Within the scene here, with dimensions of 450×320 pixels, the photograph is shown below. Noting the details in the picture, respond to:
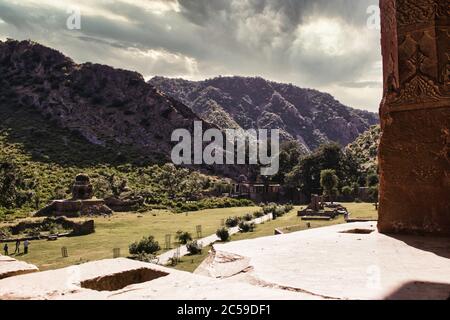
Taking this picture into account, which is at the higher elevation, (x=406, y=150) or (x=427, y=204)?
(x=406, y=150)

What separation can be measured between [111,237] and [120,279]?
25852mm

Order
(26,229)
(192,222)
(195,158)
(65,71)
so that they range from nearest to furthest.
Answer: (26,229)
(192,222)
(195,158)
(65,71)

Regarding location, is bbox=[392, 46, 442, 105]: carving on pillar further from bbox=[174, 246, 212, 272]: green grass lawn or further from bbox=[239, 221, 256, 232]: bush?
bbox=[239, 221, 256, 232]: bush

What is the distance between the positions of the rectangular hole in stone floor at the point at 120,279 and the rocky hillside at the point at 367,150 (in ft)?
210

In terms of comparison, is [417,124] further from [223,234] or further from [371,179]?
[371,179]

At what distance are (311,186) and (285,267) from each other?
6061 centimetres

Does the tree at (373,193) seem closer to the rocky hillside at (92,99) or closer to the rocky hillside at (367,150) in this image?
the rocky hillside at (367,150)

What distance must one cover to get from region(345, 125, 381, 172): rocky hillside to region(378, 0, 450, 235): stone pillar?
60.9 m

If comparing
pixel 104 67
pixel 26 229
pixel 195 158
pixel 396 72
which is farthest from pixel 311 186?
pixel 104 67

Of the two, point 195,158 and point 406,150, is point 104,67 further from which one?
point 406,150

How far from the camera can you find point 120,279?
11.0 ft

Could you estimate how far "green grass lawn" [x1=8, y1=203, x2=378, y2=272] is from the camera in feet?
65.2

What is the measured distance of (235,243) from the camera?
493 centimetres

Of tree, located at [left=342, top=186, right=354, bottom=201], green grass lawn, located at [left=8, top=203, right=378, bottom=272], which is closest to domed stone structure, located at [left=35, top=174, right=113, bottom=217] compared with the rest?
green grass lawn, located at [left=8, top=203, right=378, bottom=272]
